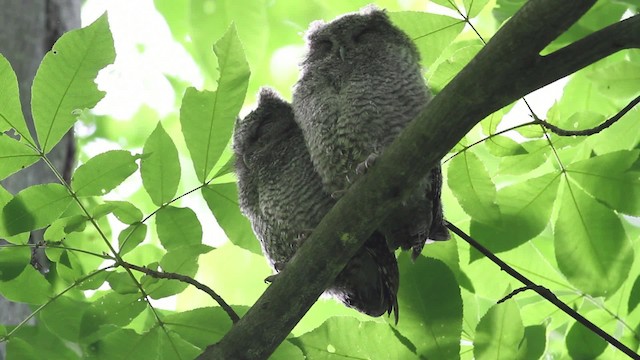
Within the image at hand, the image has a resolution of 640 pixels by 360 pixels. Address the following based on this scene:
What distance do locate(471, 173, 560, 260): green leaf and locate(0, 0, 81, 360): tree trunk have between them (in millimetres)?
1279

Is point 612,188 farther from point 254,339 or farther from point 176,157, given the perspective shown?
point 176,157

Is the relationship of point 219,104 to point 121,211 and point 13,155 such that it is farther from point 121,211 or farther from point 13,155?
point 13,155

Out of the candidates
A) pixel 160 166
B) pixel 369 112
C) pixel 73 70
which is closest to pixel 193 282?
pixel 160 166

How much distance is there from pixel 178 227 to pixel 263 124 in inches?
23.2

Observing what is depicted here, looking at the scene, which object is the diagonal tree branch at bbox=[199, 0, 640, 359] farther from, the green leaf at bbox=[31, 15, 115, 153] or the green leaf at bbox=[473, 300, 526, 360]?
the green leaf at bbox=[31, 15, 115, 153]

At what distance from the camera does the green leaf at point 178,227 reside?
5.81 feet

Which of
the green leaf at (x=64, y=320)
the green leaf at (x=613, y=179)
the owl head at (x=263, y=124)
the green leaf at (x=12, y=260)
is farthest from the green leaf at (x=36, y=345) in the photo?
the green leaf at (x=613, y=179)

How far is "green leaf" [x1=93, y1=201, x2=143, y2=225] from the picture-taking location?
1.63 metres

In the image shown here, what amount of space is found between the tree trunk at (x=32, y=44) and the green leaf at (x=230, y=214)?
566 millimetres

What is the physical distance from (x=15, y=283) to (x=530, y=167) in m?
Answer: 1.28

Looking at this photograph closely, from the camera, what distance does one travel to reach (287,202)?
205cm

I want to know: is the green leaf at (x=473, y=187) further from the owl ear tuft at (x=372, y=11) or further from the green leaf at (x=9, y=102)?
the green leaf at (x=9, y=102)

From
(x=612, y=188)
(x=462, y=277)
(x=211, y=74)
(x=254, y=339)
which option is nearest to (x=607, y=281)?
(x=612, y=188)

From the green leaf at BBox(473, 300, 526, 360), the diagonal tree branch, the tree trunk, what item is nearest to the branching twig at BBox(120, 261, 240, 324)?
the diagonal tree branch
